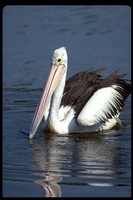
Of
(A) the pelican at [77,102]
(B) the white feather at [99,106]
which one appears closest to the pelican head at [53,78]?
(A) the pelican at [77,102]

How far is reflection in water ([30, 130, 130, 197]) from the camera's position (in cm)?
674

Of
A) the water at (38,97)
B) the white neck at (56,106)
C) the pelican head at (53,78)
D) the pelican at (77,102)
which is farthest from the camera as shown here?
the white neck at (56,106)

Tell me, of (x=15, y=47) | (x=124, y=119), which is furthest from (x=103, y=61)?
(x=124, y=119)

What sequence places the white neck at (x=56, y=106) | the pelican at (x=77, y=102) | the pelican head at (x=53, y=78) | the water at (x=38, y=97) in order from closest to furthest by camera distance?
the water at (x=38, y=97), the pelican head at (x=53, y=78), the pelican at (x=77, y=102), the white neck at (x=56, y=106)

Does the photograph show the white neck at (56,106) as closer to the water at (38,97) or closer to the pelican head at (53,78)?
the pelican head at (53,78)

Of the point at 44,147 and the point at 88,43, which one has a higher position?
the point at 88,43

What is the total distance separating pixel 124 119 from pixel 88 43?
372cm

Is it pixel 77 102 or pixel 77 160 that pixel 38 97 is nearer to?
pixel 77 102

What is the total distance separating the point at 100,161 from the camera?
7398 mm

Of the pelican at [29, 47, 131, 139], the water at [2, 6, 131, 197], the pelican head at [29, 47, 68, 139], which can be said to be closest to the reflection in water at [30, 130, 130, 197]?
the water at [2, 6, 131, 197]

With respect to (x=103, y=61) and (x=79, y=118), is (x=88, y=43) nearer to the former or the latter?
(x=103, y=61)

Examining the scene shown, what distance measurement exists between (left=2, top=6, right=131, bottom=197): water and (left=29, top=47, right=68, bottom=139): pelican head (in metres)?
0.38

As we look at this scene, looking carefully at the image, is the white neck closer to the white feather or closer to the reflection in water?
the reflection in water

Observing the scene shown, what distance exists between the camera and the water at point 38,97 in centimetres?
672
